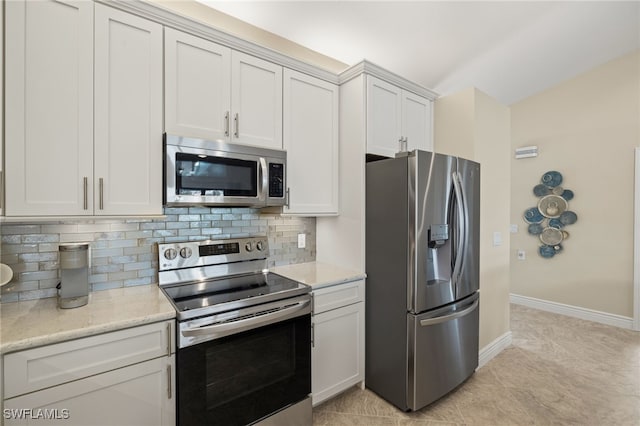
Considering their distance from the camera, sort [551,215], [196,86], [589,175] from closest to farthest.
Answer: [196,86] < [589,175] < [551,215]

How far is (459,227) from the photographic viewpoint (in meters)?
2.17

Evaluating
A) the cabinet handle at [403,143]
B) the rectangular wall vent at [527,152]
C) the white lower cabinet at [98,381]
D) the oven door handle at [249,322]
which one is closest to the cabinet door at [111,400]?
the white lower cabinet at [98,381]

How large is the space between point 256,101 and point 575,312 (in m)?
4.73

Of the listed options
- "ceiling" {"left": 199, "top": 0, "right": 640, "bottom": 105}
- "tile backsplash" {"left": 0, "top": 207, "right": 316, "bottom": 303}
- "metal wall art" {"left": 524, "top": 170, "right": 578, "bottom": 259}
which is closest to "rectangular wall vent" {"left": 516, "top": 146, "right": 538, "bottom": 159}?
"metal wall art" {"left": 524, "top": 170, "right": 578, "bottom": 259}

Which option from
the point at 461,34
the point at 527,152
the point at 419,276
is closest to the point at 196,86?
the point at 419,276

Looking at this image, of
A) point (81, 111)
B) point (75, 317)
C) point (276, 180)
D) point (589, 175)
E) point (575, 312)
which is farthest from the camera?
point (575, 312)

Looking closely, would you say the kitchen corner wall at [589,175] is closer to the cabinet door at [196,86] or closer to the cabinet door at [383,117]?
the cabinet door at [383,117]

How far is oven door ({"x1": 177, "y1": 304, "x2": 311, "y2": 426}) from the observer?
1435 mm

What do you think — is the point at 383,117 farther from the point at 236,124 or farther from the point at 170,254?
the point at 170,254

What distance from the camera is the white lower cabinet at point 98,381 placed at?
1127 mm

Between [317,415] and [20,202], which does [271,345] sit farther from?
[20,202]

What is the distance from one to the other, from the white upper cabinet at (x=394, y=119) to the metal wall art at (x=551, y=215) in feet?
7.93

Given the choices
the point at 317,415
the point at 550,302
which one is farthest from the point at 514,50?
the point at 317,415

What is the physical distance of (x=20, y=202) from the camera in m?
1.32
